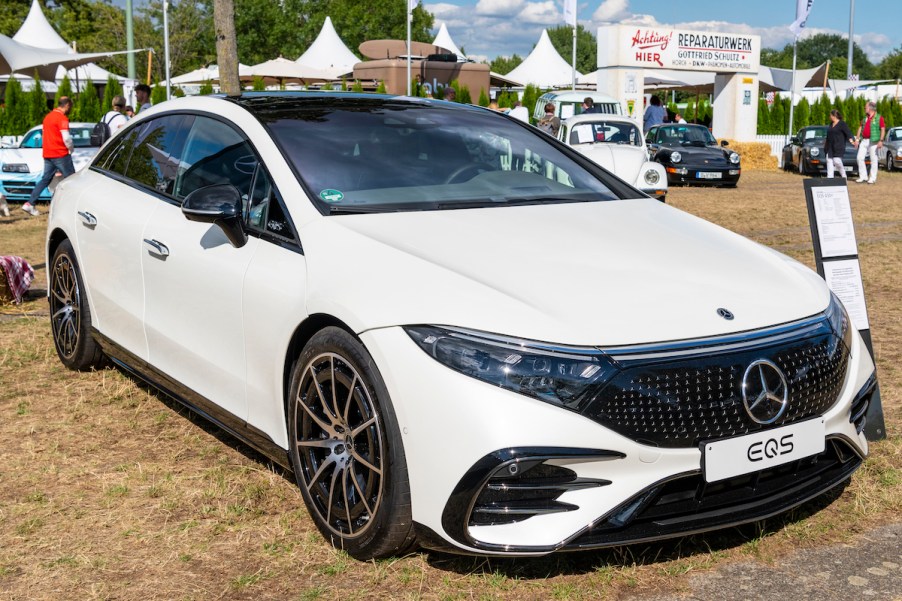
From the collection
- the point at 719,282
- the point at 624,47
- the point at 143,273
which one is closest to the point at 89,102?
the point at 624,47

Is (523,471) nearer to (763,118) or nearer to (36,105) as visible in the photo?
(36,105)

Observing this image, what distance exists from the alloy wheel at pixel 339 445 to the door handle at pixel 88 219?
2300 mm

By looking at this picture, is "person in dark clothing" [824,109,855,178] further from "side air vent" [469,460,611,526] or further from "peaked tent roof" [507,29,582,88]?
"peaked tent roof" [507,29,582,88]

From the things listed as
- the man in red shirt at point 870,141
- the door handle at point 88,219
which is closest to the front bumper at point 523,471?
the door handle at point 88,219

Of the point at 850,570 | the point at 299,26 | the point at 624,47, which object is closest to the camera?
the point at 850,570

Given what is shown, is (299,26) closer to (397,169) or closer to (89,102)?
(89,102)

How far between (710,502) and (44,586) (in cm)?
215

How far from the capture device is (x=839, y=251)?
4777mm

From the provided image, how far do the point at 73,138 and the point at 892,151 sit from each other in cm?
2413

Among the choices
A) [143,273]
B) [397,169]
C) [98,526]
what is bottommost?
[98,526]

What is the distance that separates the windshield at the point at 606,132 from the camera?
19.3 m

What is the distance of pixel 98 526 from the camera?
387cm

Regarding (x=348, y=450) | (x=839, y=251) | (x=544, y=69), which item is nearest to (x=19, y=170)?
(x=839, y=251)

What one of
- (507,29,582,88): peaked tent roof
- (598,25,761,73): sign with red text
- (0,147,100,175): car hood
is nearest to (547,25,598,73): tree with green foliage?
(507,29,582,88): peaked tent roof
